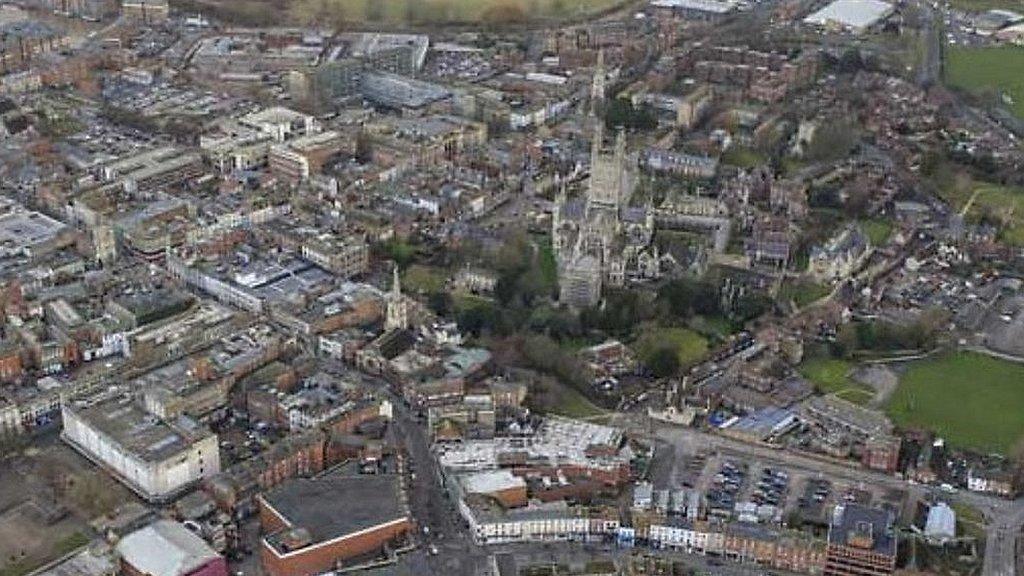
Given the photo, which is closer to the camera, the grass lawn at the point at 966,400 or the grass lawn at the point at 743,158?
the grass lawn at the point at 966,400

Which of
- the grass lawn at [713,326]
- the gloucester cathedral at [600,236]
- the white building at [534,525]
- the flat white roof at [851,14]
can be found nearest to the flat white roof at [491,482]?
the white building at [534,525]

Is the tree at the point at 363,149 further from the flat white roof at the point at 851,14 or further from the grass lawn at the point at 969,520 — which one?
the flat white roof at the point at 851,14

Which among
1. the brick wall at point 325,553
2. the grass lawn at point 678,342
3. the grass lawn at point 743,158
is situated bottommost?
the brick wall at point 325,553

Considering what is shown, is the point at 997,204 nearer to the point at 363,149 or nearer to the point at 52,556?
the point at 363,149

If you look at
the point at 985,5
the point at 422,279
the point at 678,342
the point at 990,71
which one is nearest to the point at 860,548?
the point at 678,342

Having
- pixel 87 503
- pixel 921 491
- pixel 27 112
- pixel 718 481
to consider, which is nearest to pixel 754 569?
pixel 718 481

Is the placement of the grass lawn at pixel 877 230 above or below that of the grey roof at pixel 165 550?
above

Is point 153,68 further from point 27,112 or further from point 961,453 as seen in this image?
point 961,453
